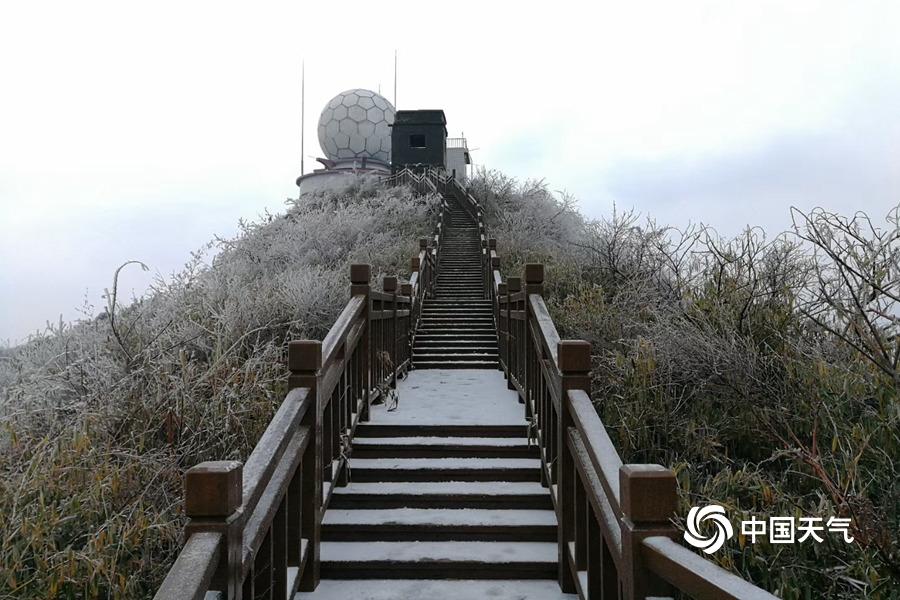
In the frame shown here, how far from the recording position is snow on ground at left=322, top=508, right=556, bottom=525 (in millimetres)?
4055

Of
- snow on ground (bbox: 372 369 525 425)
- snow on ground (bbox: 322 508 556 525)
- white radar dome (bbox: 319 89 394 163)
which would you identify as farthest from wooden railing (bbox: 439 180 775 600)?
white radar dome (bbox: 319 89 394 163)

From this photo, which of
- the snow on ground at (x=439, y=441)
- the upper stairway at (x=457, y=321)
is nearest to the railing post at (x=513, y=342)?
the snow on ground at (x=439, y=441)

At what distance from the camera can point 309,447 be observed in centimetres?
340

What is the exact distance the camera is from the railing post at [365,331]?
535cm

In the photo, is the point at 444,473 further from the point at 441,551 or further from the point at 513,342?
the point at 513,342

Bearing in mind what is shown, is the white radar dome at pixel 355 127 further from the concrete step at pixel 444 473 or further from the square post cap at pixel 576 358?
the square post cap at pixel 576 358

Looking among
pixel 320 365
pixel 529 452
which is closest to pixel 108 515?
pixel 320 365

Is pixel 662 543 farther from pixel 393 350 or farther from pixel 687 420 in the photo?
pixel 393 350

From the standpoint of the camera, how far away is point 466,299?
1255 cm

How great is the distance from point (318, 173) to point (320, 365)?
3627 cm

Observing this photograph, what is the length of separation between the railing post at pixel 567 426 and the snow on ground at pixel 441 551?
23 cm

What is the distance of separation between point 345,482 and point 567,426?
1970 mm

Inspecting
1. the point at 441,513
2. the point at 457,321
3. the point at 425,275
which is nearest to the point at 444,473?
the point at 441,513

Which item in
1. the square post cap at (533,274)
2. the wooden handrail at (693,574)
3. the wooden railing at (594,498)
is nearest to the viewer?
the wooden handrail at (693,574)
